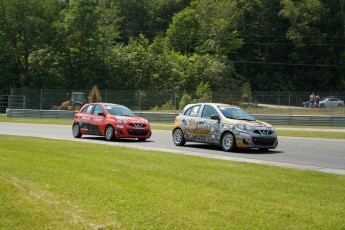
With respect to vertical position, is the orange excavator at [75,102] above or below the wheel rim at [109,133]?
above

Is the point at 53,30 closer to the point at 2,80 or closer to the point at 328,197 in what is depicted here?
the point at 2,80

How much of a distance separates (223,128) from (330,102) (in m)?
26.5

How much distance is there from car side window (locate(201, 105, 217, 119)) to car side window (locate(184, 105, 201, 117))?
0.99ft

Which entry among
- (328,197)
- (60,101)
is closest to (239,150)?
(328,197)

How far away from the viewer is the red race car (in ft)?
66.2

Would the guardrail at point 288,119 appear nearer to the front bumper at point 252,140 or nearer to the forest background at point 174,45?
the forest background at point 174,45

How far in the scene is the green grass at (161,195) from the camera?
6.58 m

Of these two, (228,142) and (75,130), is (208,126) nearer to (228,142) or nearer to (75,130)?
(228,142)

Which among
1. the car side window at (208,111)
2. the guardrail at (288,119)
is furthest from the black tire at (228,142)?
the guardrail at (288,119)

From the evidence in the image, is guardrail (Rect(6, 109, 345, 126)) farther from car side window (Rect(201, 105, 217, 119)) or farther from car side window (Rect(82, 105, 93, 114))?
car side window (Rect(201, 105, 217, 119))

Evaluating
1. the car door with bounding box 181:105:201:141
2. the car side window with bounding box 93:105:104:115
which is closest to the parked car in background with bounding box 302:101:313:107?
the car side window with bounding box 93:105:104:115

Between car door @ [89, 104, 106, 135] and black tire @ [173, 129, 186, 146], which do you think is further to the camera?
car door @ [89, 104, 106, 135]

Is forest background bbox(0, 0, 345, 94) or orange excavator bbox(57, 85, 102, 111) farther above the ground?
forest background bbox(0, 0, 345, 94)

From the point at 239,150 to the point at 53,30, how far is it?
49484 millimetres
